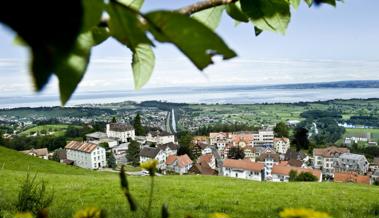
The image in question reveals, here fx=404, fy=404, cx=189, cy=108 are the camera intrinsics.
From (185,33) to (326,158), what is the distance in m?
66.9

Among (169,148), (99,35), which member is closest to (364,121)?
(169,148)

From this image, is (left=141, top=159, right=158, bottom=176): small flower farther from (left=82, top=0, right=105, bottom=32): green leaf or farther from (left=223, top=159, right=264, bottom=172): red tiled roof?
(left=223, top=159, right=264, bottom=172): red tiled roof

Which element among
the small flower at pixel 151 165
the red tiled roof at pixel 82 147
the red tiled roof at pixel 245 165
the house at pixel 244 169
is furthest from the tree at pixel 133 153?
the small flower at pixel 151 165

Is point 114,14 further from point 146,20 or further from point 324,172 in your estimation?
point 324,172

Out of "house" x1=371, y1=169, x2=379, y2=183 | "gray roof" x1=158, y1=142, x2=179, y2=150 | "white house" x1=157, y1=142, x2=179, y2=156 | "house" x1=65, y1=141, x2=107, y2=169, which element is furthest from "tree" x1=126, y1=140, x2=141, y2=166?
"house" x1=371, y1=169, x2=379, y2=183

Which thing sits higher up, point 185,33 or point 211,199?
point 185,33

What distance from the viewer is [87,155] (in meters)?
60.6

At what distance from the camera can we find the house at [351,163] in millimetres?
59456

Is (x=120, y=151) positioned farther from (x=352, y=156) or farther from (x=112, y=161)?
(x=352, y=156)

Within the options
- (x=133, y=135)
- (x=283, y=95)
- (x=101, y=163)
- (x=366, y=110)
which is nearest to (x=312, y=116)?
(x=366, y=110)

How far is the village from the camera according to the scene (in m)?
53.7

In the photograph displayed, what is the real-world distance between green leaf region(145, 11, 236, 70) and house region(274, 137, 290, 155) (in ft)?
246

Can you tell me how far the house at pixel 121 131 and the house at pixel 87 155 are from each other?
474 inches

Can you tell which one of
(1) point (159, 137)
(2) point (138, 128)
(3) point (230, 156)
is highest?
(2) point (138, 128)
